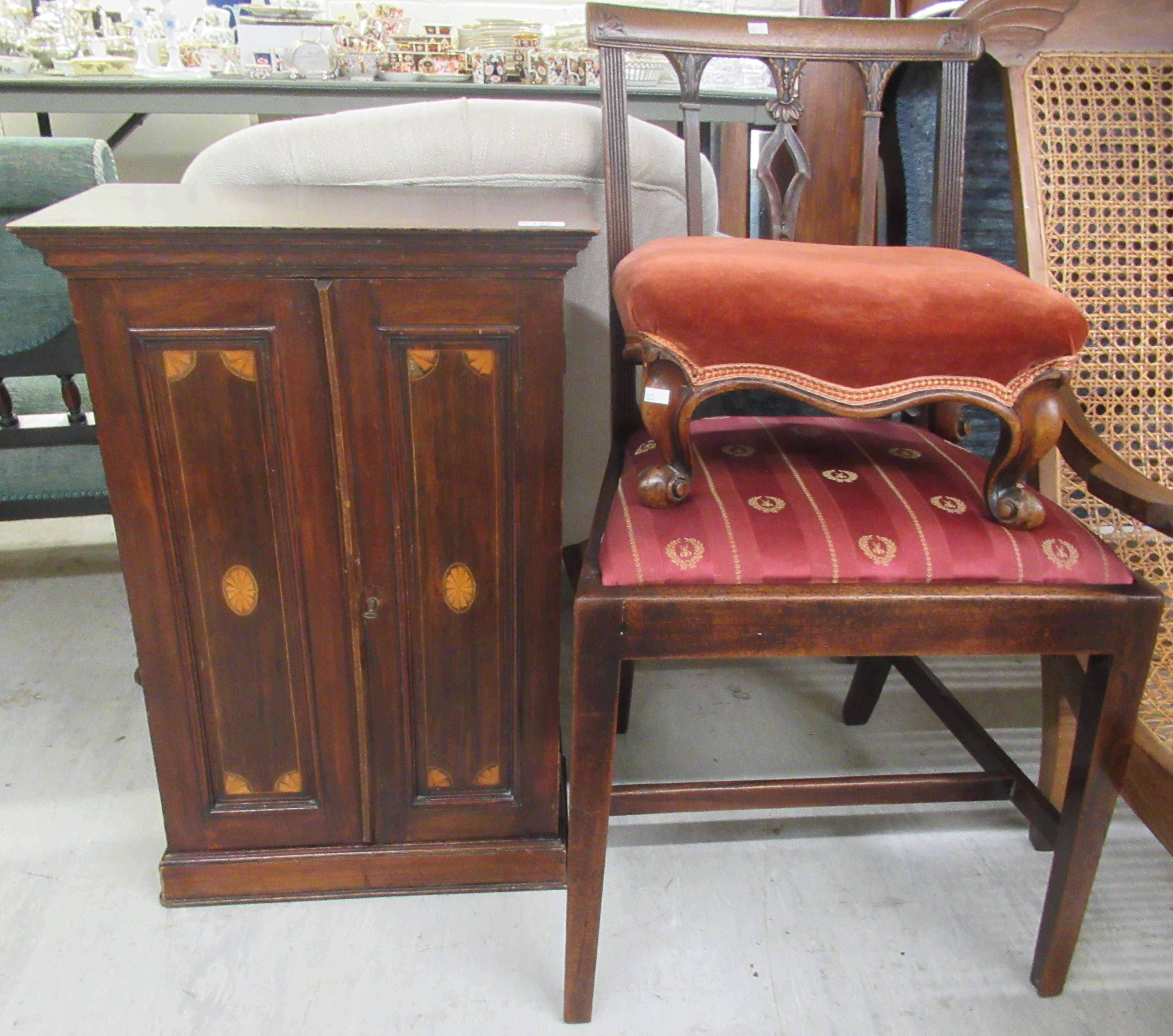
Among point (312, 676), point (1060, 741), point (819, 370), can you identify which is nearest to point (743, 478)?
point (819, 370)

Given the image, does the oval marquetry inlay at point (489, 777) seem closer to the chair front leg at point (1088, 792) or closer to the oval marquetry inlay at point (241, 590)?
the oval marquetry inlay at point (241, 590)

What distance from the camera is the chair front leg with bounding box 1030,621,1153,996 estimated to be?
0.99 m

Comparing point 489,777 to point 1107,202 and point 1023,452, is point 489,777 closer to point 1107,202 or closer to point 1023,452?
point 1023,452

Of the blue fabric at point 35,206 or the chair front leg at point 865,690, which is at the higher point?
the blue fabric at point 35,206

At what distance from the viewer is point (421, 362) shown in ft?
3.35

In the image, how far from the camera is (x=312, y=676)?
3.77 feet

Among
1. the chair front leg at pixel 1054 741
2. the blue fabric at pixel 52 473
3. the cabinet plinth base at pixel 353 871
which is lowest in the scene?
the cabinet plinth base at pixel 353 871

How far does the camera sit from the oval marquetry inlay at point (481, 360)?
1.02m

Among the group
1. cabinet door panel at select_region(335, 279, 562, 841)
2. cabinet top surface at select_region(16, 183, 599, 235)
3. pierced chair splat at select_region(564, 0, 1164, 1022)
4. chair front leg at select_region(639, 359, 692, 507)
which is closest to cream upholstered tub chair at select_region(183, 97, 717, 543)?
cabinet top surface at select_region(16, 183, 599, 235)

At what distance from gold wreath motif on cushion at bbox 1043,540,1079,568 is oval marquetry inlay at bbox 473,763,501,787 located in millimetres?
704

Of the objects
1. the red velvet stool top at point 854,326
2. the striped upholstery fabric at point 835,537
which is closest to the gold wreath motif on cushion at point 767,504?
the striped upholstery fabric at point 835,537

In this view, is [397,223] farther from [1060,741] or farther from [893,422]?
[1060,741]

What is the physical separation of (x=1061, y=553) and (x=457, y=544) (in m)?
0.66

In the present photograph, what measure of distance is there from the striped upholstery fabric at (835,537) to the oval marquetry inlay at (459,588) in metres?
0.21
